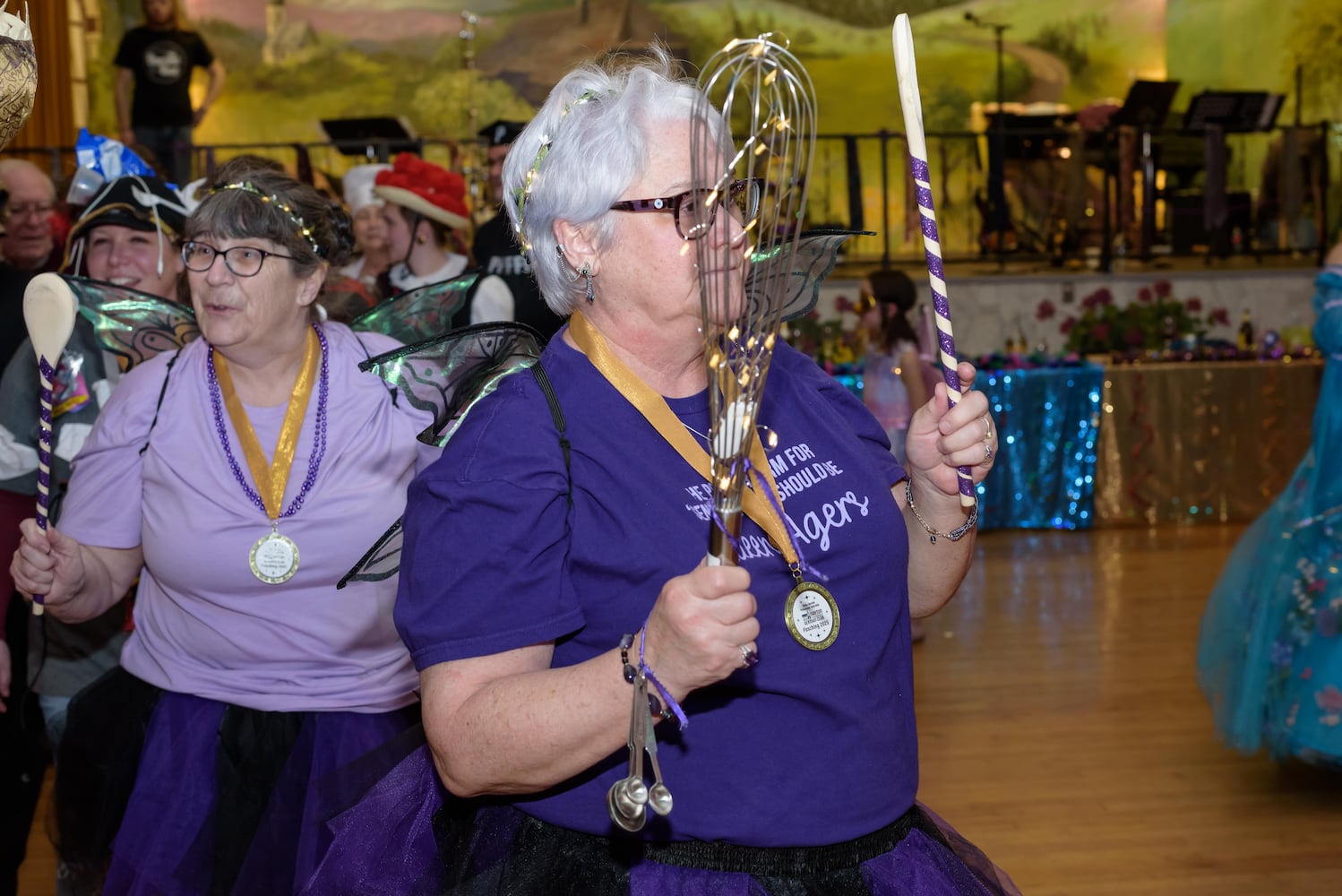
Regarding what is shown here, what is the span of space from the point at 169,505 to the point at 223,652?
0.81ft

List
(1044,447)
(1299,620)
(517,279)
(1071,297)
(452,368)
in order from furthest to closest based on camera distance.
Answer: (1071,297), (1044,447), (517,279), (1299,620), (452,368)

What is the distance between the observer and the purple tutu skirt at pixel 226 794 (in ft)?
6.95

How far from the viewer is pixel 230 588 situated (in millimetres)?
2170

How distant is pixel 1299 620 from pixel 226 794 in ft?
8.93

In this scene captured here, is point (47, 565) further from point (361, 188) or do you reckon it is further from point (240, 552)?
point (361, 188)

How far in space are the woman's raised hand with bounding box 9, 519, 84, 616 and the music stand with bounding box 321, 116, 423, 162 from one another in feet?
22.8

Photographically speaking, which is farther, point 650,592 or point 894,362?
point 894,362

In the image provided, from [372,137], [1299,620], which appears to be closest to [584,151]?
[1299,620]

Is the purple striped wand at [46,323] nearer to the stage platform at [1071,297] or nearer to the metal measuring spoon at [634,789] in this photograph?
the metal measuring spoon at [634,789]

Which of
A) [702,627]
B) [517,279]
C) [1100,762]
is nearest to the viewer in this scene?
[702,627]

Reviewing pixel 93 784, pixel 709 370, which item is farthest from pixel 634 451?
pixel 93 784

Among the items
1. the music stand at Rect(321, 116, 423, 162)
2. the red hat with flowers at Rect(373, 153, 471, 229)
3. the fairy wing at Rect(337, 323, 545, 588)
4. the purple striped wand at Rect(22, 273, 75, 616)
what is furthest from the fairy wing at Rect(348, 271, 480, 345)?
the music stand at Rect(321, 116, 423, 162)

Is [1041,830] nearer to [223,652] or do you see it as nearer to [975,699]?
[975,699]

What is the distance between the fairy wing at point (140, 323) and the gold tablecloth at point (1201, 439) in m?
5.23
